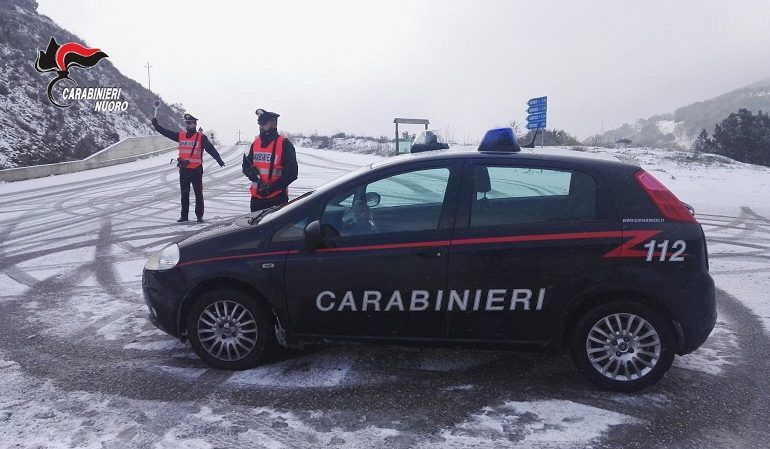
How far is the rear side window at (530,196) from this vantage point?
3615 millimetres

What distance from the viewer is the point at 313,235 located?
3.68m

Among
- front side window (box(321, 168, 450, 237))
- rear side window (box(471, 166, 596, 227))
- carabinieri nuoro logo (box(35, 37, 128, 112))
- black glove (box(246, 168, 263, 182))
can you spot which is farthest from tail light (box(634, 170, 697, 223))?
carabinieri nuoro logo (box(35, 37, 128, 112))

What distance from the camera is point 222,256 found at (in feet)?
12.7

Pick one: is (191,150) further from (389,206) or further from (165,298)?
(389,206)

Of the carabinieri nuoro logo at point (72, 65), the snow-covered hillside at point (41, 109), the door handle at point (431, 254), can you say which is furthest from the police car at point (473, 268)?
the carabinieri nuoro logo at point (72, 65)

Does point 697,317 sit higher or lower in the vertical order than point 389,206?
lower

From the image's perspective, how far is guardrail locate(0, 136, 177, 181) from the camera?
20188mm

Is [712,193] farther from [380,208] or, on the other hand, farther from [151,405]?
[151,405]

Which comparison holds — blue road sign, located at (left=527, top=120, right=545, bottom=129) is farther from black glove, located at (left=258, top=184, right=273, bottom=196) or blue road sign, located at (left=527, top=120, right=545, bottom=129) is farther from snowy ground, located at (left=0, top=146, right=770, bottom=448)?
black glove, located at (left=258, top=184, right=273, bottom=196)

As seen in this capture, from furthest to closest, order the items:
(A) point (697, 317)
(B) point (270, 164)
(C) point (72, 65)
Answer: (C) point (72, 65) < (B) point (270, 164) < (A) point (697, 317)

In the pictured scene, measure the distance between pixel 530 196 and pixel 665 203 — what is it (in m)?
0.84

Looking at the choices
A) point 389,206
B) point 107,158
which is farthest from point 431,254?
point 107,158

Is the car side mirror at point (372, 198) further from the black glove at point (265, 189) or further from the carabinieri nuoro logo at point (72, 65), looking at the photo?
the carabinieri nuoro logo at point (72, 65)

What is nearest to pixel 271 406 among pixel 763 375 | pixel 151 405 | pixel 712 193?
pixel 151 405
